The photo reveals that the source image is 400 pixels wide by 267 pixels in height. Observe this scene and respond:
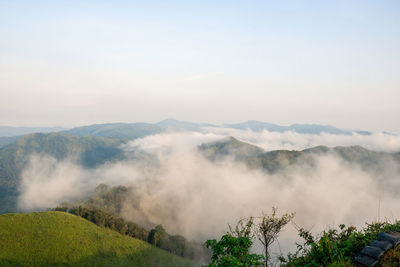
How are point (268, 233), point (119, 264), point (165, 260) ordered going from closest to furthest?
point (268, 233) < point (119, 264) < point (165, 260)

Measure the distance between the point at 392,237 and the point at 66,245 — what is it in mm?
130716

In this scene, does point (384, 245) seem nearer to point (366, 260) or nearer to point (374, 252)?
point (374, 252)

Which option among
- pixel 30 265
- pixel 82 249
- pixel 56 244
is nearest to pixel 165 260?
pixel 82 249

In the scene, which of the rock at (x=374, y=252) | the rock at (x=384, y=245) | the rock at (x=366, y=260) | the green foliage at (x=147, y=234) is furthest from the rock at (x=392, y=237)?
the green foliage at (x=147, y=234)

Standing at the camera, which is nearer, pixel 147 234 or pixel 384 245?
pixel 384 245

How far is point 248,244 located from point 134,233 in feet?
540

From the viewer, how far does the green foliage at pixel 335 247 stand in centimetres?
965

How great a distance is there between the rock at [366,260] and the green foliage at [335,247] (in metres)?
0.34

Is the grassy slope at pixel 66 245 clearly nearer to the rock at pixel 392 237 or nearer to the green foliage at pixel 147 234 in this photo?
the green foliage at pixel 147 234

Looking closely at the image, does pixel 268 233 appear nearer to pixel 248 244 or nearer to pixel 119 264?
pixel 248 244

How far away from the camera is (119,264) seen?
11338 cm

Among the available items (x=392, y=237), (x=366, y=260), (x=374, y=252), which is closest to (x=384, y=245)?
(x=374, y=252)

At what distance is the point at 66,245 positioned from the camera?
10788cm

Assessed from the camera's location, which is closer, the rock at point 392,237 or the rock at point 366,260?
the rock at point 366,260
